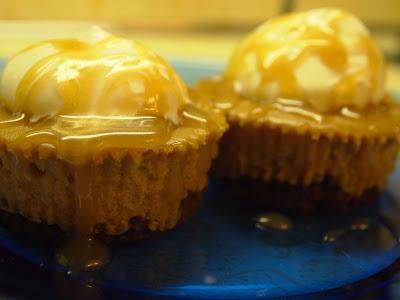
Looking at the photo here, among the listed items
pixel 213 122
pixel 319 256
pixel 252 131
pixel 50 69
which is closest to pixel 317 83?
pixel 252 131

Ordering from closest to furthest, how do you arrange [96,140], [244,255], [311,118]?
[96,140] → [244,255] → [311,118]

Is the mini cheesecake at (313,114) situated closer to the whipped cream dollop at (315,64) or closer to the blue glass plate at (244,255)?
the whipped cream dollop at (315,64)

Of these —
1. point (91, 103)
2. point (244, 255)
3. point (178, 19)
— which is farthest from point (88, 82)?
point (178, 19)

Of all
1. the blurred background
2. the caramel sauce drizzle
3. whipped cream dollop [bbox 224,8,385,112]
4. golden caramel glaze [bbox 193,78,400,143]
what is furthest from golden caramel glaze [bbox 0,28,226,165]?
the blurred background

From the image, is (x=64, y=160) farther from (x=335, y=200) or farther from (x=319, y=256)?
(x=335, y=200)

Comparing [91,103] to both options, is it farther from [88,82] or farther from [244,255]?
[244,255]
